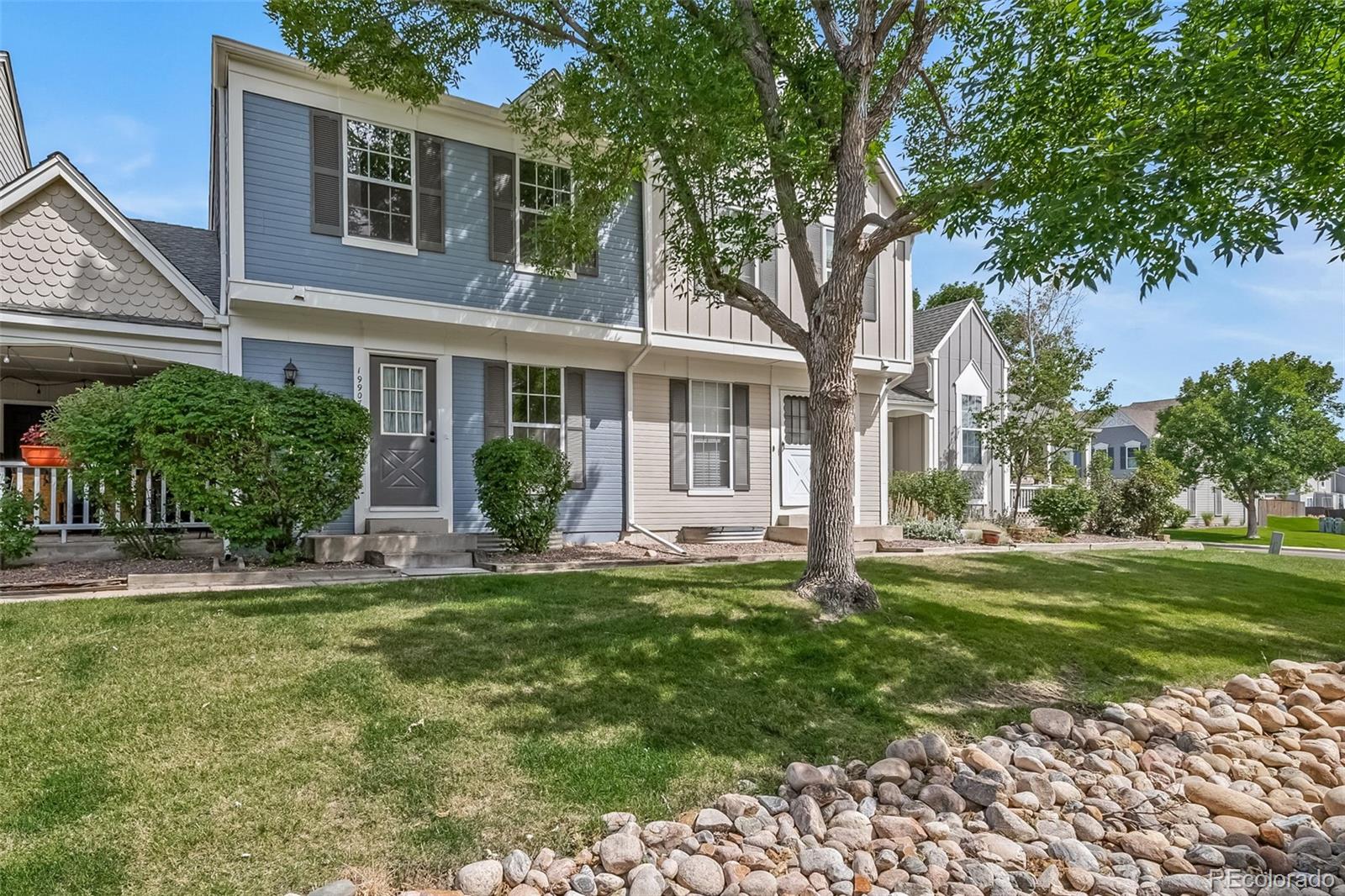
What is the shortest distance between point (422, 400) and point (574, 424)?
2.09m

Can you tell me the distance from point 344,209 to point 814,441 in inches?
245

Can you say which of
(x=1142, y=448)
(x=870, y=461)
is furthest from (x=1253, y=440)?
(x=870, y=461)

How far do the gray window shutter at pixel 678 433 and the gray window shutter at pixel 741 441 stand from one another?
88cm

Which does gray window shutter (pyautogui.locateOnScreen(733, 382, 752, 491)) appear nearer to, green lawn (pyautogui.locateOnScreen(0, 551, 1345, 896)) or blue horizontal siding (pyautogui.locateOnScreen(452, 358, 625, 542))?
blue horizontal siding (pyautogui.locateOnScreen(452, 358, 625, 542))

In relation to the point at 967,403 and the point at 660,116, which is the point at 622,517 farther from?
the point at 967,403

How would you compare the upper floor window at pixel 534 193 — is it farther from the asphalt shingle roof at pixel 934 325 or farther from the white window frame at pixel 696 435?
the asphalt shingle roof at pixel 934 325

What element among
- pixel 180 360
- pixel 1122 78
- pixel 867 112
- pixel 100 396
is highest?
pixel 867 112

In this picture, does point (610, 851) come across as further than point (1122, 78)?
No

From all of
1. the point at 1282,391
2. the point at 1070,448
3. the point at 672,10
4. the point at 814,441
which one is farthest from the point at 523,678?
the point at 1282,391

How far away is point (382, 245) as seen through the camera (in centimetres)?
857

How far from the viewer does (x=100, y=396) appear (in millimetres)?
6785

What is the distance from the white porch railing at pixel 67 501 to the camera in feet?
23.5

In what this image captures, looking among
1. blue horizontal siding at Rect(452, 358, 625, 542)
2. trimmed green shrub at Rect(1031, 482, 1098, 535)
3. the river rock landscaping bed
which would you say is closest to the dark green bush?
trimmed green shrub at Rect(1031, 482, 1098, 535)

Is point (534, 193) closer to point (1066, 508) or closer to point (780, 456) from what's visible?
point (780, 456)
